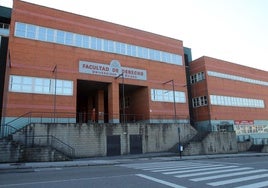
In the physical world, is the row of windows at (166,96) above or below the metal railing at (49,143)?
above

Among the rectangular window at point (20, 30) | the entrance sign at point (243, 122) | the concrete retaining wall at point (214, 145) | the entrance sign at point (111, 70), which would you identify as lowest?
the concrete retaining wall at point (214, 145)

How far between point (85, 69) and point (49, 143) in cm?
1043

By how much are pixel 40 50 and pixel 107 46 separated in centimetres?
875

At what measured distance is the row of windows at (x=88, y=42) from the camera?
26672 millimetres

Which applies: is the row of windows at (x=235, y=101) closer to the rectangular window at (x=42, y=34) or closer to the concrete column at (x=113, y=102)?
the concrete column at (x=113, y=102)

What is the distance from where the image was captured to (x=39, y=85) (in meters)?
25.7

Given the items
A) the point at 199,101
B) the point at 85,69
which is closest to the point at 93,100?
the point at 85,69

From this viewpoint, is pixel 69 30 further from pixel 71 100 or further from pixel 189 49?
pixel 189 49

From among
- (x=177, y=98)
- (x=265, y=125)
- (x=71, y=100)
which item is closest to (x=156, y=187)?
(x=71, y=100)

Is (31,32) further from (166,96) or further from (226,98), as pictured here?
(226,98)

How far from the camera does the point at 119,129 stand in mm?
26797

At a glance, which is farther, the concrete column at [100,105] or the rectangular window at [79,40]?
the concrete column at [100,105]

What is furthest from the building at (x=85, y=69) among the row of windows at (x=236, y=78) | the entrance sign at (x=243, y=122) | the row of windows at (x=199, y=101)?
the entrance sign at (x=243, y=122)

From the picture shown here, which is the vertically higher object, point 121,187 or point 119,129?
point 119,129
